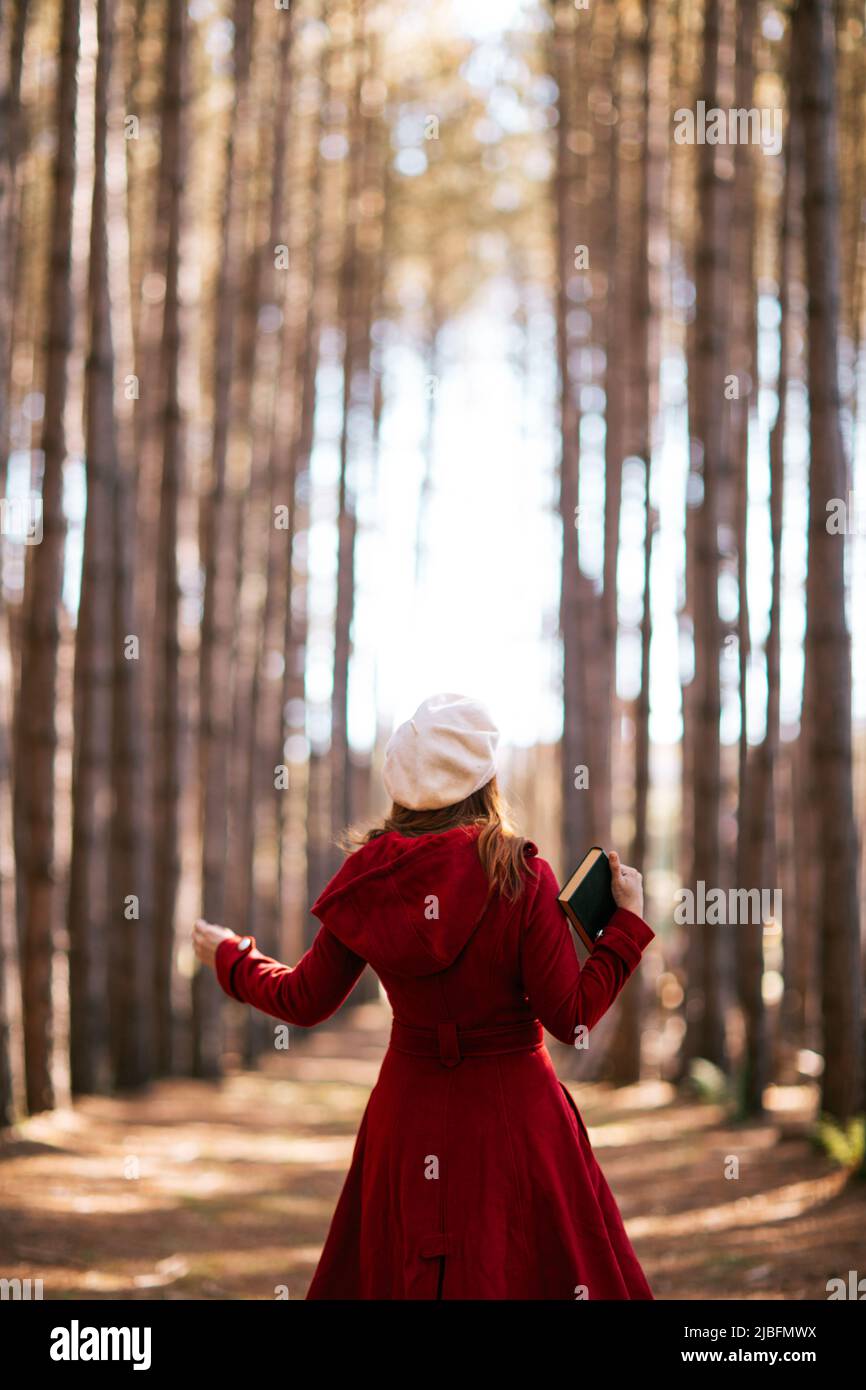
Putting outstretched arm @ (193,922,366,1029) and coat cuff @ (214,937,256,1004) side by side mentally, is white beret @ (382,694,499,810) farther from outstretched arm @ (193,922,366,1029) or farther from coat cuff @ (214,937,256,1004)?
coat cuff @ (214,937,256,1004)

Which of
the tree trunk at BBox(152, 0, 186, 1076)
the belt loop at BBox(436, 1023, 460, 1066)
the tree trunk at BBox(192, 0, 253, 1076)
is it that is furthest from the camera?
the tree trunk at BBox(192, 0, 253, 1076)

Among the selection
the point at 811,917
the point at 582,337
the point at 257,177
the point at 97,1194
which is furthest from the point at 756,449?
the point at 97,1194

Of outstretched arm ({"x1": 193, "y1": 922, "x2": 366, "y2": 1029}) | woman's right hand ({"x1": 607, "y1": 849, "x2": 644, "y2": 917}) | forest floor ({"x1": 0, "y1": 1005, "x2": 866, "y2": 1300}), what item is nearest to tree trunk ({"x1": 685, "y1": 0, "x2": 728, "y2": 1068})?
forest floor ({"x1": 0, "y1": 1005, "x2": 866, "y2": 1300})

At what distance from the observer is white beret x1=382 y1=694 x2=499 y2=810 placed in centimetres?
278

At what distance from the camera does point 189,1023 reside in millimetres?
10930

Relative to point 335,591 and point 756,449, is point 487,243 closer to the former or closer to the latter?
point 335,591

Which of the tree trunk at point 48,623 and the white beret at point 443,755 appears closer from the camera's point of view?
the white beret at point 443,755

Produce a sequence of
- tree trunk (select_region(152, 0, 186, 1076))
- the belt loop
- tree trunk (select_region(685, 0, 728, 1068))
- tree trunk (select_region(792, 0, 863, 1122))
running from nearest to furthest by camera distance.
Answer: the belt loop
tree trunk (select_region(792, 0, 863, 1122))
tree trunk (select_region(685, 0, 728, 1068))
tree trunk (select_region(152, 0, 186, 1076))

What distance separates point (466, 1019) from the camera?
2754 mm

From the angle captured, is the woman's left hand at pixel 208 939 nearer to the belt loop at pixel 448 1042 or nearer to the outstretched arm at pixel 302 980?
the outstretched arm at pixel 302 980

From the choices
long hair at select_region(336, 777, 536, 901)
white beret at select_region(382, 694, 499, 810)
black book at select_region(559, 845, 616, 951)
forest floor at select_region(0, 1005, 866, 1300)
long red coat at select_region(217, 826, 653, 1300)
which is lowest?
forest floor at select_region(0, 1005, 866, 1300)

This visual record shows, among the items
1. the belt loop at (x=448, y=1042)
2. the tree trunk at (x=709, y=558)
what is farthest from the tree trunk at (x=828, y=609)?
the belt loop at (x=448, y=1042)

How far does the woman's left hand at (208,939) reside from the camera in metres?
3.06

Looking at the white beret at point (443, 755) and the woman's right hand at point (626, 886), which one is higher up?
the white beret at point (443, 755)
